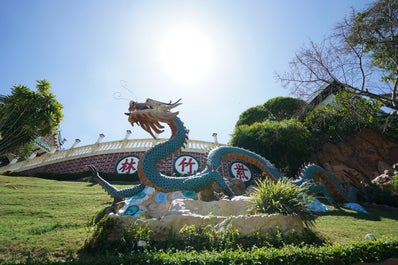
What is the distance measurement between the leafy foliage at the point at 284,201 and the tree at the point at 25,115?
936 cm

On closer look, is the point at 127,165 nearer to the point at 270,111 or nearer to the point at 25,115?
the point at 25,115

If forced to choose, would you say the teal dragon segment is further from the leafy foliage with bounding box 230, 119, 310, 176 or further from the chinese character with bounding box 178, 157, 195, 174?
the chinese character with bounding box 178, 157, 195, 174

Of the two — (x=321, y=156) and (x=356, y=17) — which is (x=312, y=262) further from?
(x=321, y=156)

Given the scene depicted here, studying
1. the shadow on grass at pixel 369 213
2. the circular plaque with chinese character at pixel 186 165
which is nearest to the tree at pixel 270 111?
the circular plaque with chinese character at pixel 186 165

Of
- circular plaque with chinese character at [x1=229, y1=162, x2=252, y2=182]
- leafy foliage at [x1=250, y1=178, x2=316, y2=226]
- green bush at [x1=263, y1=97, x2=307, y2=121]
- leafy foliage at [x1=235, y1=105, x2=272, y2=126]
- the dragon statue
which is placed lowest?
leafy foliage at [x1=250, y1=178, x2=316, y2=226]

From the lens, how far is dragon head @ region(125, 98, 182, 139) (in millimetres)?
8016

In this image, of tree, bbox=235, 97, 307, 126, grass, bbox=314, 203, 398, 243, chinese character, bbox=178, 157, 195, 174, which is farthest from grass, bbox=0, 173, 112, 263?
tree, bbox=235, 97, 307, 126

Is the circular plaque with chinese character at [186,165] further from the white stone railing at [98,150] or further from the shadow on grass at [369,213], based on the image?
the shadow on grass at [369,213]

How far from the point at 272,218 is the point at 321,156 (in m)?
15.3

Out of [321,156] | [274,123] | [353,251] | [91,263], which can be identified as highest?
[274,123]

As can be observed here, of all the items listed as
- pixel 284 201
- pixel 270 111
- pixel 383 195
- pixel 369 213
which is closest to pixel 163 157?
pixel 284 201

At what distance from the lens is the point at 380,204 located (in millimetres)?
12289

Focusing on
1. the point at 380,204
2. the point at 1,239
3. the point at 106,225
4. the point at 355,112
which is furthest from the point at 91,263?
the point at 380,204

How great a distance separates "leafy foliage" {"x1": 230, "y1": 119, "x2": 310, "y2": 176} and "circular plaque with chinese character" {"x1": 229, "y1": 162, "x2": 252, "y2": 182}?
Result: 131 centimetres
